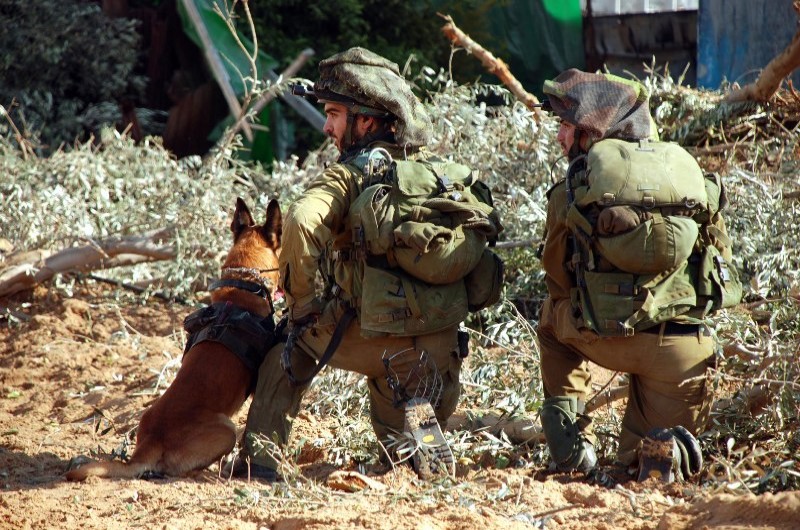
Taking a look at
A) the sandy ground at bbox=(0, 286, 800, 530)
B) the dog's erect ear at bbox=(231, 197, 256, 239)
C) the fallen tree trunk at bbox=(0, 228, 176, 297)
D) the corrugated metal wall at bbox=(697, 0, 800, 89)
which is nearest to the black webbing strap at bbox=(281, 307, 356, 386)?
the sandy ground at bbox=(0, 286, 800, 530)

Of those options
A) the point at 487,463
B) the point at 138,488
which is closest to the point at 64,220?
the point at 138,488

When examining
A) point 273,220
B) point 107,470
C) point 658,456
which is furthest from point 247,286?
point 658,456

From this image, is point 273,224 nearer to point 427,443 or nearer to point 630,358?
point 427,443

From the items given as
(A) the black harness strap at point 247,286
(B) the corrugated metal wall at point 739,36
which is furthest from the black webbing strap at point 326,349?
(B) the corrugated metal wall at point 739,36

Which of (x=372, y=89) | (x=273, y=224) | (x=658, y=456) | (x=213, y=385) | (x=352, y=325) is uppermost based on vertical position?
(x=372, y=89)

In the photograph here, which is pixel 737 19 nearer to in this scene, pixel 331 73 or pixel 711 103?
pixel 711 103

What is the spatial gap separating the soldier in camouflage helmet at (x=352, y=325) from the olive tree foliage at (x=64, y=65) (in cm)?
703

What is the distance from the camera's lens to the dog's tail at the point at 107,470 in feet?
14.5

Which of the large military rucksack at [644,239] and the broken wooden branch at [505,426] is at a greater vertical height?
the large military rucksack at [644,239]

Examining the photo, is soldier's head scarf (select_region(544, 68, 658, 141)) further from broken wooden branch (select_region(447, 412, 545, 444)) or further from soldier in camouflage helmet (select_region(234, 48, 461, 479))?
broken wooden branch (select_region(447, 412, 545, 444))

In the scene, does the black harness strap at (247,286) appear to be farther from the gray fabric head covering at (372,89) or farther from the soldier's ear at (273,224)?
the gray fabric head covering at (372,89)

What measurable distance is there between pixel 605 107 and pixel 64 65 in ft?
28.4

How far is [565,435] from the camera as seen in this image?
4043 mm

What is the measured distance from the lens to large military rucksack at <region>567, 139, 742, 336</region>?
374 centimetres
